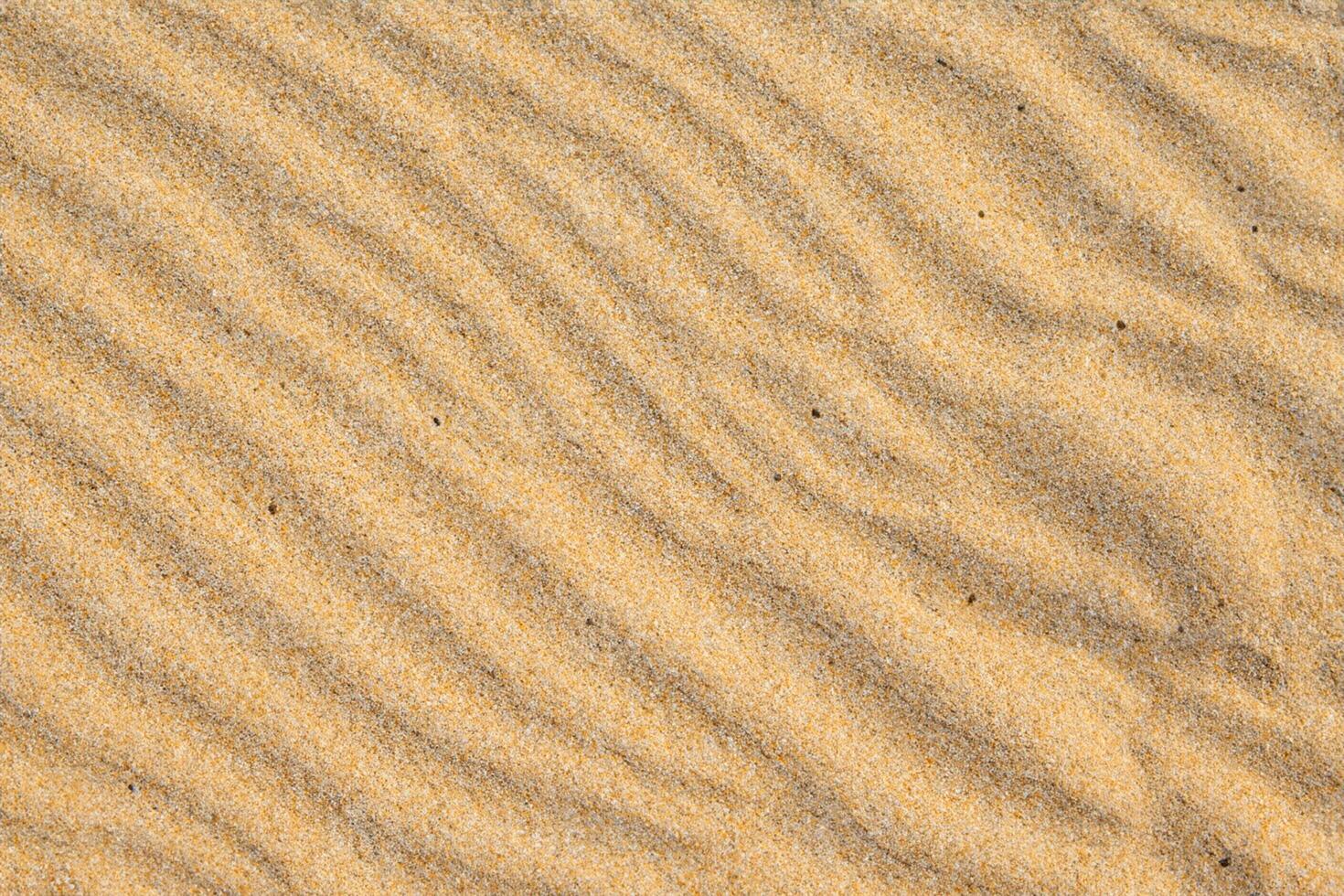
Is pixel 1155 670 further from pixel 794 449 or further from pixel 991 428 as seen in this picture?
pixel 794 449

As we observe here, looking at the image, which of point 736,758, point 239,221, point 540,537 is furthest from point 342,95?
point 736,758

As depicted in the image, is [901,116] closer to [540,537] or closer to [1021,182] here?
[1021,182]

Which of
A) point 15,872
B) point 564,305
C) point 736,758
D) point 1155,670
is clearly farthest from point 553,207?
point 15,872

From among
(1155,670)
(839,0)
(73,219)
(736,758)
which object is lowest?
(736,758)

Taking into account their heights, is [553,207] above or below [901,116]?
below

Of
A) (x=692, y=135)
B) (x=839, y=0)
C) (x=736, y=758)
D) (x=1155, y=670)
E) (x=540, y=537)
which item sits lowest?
(x=736, y=758)

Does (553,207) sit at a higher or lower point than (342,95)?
lower
